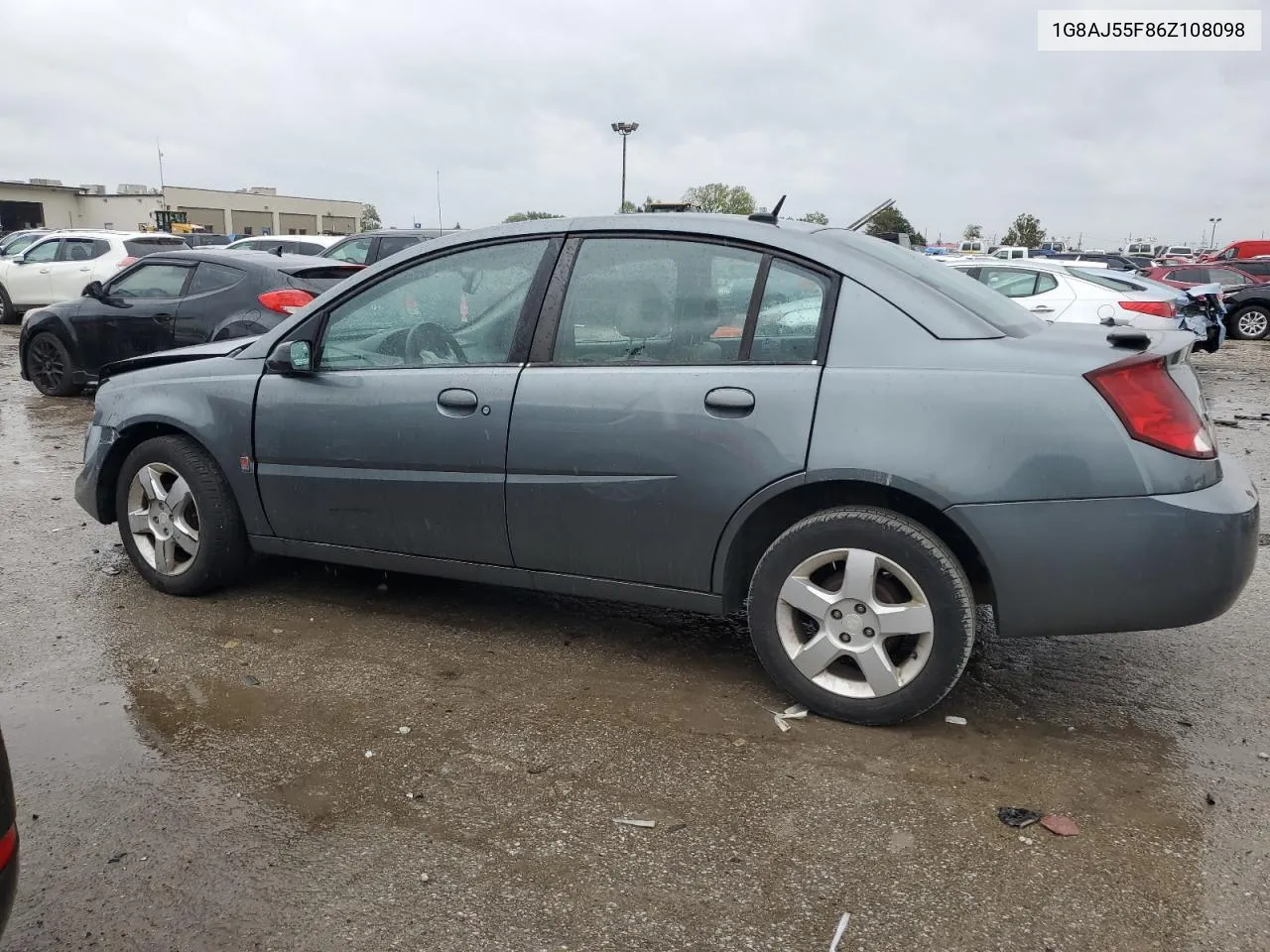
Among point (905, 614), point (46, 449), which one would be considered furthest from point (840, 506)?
point (46, 449)

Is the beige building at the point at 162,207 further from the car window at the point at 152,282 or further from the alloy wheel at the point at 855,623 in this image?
the alloy wheel at the point at 855,623

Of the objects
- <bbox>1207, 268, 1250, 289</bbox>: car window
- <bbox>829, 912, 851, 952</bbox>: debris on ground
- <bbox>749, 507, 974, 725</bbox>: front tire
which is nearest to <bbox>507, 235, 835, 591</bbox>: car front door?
<bbox>749, 507, 974, 725</bbox>: front tire

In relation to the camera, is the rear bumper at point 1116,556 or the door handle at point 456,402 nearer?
the rear bumper at point 1116,556

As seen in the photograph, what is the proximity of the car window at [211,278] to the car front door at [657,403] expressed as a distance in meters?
6.30

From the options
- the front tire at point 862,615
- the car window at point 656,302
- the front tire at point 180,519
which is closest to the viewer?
the front tire at point 862,615

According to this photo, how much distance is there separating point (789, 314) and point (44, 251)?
1710cm

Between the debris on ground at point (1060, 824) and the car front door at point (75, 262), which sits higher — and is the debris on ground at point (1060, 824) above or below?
below

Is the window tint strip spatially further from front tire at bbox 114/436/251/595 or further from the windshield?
front tire at bbox 114/436/251/595

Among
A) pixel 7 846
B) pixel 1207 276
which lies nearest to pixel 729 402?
pixel 7 846

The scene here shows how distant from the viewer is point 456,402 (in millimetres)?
3775

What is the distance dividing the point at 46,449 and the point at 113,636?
179 inches

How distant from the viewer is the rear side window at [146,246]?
53.8ft

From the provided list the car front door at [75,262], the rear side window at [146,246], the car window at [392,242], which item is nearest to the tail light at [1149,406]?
the car window at [392,242]

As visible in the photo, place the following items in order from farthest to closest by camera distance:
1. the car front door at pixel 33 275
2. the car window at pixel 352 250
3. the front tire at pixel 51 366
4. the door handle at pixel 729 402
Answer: the car front door at pixel 33 275 → the car window at pixel 352 250 → the front tire at pixel 51 366 → the door handle at pixel 729 402
